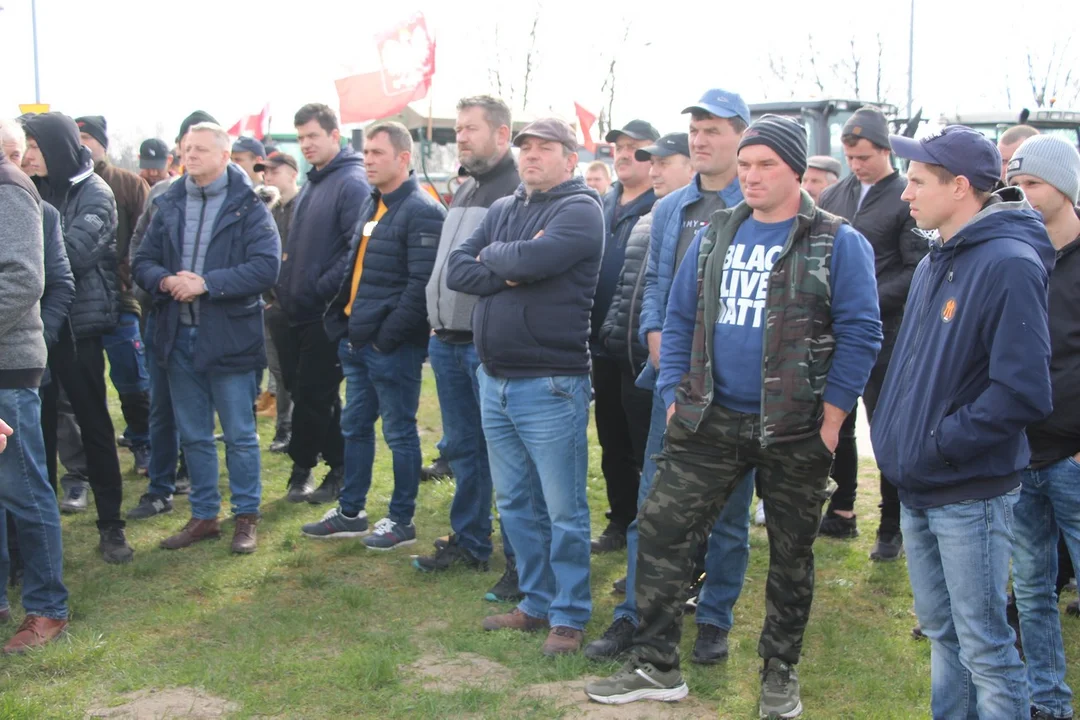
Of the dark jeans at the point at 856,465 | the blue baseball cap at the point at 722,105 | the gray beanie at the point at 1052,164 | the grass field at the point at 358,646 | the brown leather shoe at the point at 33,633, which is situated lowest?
the grass field at the point at 358,646

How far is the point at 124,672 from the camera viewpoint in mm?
4355

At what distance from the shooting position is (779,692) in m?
3.99

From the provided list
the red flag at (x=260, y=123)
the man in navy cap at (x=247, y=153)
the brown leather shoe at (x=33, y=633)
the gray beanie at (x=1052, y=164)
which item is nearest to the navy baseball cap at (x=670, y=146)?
the gray beanie at (x=1052, y=164)

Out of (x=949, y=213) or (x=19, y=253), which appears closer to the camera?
(x=949, y=213)

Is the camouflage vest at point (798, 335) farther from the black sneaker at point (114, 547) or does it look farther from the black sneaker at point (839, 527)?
the black sneaker at point (114, 547)

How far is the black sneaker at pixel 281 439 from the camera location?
8.31 metres

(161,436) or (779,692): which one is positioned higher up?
(161,436)

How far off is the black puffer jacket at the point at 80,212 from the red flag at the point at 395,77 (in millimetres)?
6182

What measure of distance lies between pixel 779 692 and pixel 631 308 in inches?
71.9

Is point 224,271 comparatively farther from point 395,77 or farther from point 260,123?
point 260,123

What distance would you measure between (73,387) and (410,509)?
1930 mm

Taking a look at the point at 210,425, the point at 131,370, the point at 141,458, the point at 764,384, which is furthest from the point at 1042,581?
the point at 141,458

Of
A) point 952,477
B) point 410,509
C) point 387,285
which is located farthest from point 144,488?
point 952,477

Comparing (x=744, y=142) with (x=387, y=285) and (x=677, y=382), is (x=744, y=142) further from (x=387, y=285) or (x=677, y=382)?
(x=387, y=285)
